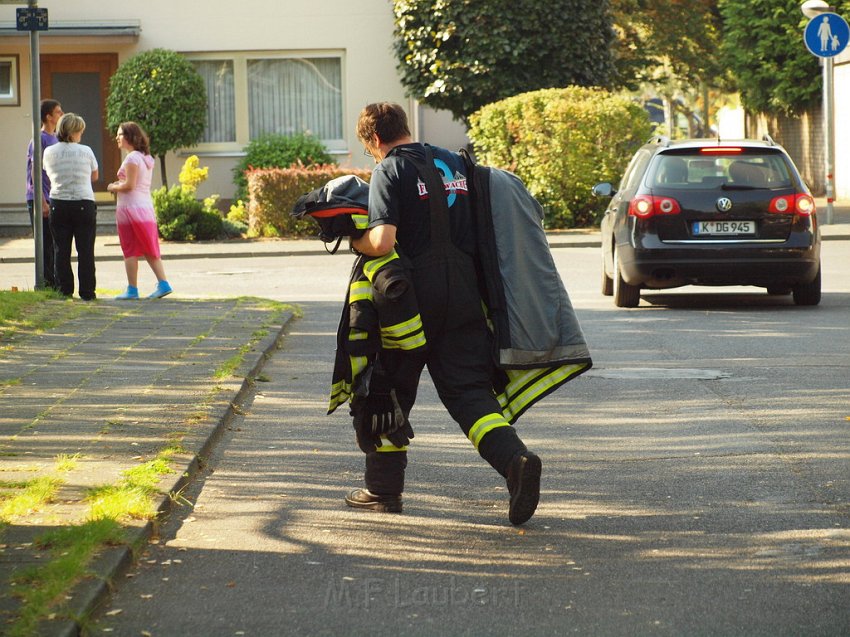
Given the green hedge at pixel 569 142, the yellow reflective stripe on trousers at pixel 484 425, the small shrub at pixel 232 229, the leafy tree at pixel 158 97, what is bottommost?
the yellow reflective stripe on trousers at pixel 484 425

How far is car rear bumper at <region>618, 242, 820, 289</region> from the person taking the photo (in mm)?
13398

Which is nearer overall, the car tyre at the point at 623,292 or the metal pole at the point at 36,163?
the car tyre at the point at 623,292

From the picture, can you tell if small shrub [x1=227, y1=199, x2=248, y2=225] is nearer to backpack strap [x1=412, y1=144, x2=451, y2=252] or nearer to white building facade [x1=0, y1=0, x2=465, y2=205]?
white building facade [x1=0, y1=0, x2=465, y2=205]

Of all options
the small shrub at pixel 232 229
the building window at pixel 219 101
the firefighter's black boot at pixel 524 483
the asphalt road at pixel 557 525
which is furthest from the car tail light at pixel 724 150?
the building window at pixel 219 101

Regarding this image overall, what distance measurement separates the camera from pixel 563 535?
5.71 m

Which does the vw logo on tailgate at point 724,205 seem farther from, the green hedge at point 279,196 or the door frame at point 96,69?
the door frame at point 96,69

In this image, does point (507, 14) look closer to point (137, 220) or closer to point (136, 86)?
point (136, 86)

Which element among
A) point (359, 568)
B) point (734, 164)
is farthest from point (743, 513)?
point (734, 164)

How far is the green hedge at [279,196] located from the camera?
24.5m

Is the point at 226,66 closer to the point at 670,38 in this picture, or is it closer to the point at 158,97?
the point at 158,97

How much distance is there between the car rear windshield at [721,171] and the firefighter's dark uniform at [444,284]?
793 cm

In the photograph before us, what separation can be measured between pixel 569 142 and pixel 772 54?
44.5 ft

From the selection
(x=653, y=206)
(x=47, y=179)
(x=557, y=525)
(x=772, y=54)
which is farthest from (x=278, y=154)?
A: (x=557, y=525)

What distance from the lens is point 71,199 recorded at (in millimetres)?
14000
